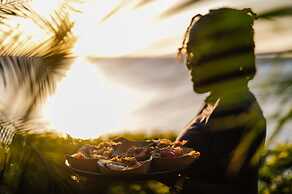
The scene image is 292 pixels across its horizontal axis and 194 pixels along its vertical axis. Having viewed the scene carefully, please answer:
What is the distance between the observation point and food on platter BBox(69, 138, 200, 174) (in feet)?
8.69

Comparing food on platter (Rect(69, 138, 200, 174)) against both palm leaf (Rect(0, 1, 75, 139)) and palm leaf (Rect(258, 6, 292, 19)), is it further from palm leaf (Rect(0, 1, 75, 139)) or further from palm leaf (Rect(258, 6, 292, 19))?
palm leaf (Rect(258, 6, 292, 19))

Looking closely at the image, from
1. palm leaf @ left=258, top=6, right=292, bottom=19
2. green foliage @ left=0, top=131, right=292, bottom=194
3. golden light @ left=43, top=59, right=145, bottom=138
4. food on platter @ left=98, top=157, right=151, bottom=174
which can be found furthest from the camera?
green foliage @ left=0, top=131, right=292, bottom=194

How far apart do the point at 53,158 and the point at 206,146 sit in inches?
49.8

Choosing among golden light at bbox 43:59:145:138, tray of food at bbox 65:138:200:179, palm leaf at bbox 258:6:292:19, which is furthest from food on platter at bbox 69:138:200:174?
palm leaf at bbox 258:6:292:19

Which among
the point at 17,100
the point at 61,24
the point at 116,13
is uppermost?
the point at 116,13

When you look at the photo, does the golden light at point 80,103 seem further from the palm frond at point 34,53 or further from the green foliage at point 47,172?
the green foliage at point 47,172

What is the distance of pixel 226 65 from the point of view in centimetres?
70

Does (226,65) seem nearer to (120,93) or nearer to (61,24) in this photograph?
(120,93)

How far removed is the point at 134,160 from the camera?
277cm

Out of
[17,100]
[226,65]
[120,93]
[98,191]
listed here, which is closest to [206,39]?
[226,65]

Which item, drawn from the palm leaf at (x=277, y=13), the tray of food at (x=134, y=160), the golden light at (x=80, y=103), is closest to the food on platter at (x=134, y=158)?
the tray of food at (x=134, y=160)

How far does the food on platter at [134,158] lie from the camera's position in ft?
8.69

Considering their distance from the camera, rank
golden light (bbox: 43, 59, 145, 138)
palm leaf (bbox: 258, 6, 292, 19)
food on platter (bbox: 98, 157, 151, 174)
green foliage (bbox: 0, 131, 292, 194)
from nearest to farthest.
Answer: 1. palm leaf (bbox: 258, 6, 292, 19)
2. food on platter (bbox: 98, 157, 151, 174)
3. golden light (bbox: 43, 59, 145, 138)
4. green foliage (bbox: 0, 131, 292, 194)

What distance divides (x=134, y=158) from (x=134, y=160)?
43 mm
